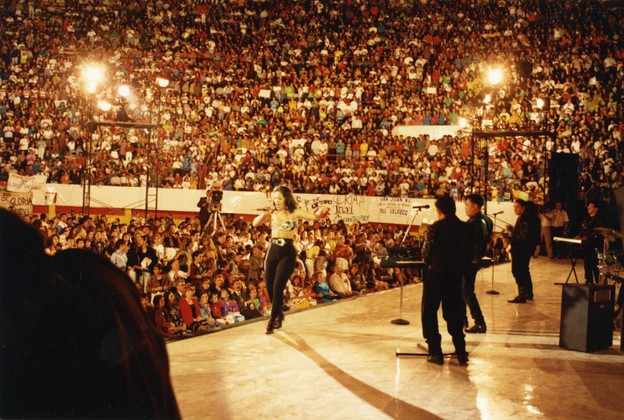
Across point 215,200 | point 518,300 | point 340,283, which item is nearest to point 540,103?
point 215,200

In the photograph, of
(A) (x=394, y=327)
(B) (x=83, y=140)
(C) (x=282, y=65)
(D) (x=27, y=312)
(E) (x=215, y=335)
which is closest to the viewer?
(D) (x=27, y=312)

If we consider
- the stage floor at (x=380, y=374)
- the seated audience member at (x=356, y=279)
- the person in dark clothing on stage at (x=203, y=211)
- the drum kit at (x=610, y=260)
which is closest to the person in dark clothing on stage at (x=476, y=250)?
the stage floor at (x=380, y=374)

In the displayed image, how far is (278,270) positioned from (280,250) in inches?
8.4

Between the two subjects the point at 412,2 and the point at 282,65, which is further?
the point at 412,2

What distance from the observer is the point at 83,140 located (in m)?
20.3

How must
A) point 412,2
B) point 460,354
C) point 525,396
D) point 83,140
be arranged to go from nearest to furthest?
point 525,396 < point 460,354 < point 83,140 < point 412,2

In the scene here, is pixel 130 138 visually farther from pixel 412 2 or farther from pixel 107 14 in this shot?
pixel 412 2

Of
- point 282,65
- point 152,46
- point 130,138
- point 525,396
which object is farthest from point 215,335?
point 152,46

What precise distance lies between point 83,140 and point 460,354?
1741 cm

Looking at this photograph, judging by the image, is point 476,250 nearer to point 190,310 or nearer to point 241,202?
point 190,310

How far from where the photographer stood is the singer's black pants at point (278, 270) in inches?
260

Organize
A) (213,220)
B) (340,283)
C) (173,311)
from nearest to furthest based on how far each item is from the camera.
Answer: (173,311) → (340,283) → (213,220)

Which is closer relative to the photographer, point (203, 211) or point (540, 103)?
point (203, 211)

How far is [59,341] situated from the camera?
1.23m
